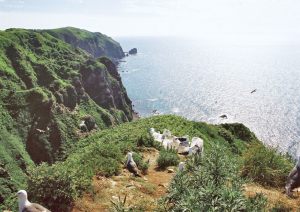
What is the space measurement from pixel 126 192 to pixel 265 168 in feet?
24.7

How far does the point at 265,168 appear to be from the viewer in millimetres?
19938

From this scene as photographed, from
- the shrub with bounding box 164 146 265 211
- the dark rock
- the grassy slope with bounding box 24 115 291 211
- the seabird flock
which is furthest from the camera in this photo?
the dark rock

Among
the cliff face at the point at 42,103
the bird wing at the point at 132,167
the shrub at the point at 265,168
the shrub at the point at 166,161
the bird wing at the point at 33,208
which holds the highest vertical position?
the bird wing at the point at 33,208

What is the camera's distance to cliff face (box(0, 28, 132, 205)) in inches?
4460

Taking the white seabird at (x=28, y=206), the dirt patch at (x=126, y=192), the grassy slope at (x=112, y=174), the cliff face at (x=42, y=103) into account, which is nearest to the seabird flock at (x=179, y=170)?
the white seabird at (x=28, y=206)

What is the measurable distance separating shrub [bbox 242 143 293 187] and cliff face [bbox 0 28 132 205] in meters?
68.5

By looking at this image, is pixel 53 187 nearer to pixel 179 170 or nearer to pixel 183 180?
pixel 179 170

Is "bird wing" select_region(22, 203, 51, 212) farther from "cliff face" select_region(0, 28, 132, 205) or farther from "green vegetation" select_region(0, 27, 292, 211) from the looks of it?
"cliff face" select_region(0, 28, 132, 205)

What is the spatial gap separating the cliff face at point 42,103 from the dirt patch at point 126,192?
6639 cm

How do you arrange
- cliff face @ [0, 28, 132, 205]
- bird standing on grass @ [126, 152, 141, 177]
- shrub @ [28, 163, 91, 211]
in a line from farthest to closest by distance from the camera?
cliff face @ [0, 28, 132, 205] → bird standing on grass @ [126, 152, 141, 177] → shrub @ [28, 163, 91, 211]

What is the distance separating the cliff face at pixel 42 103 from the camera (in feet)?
372

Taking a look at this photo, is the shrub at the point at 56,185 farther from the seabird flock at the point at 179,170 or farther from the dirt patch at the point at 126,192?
the seabird flock at the point at 179,170

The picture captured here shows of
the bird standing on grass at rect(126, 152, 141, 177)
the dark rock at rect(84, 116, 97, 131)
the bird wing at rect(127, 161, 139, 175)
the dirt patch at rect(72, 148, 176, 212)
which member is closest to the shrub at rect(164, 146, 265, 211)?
the dirt patch at rect(72, 148, 176, 212)

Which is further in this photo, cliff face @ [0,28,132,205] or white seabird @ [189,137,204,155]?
cliff face @ [0,28,132,205]
